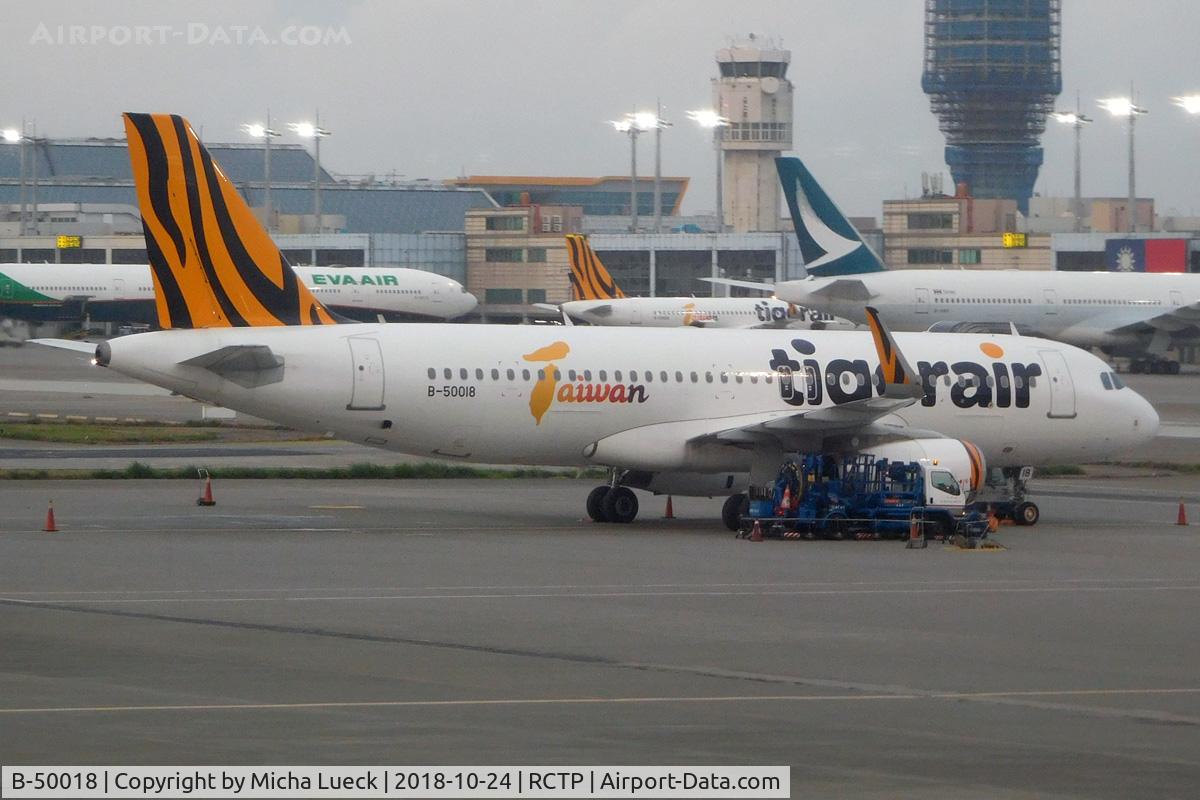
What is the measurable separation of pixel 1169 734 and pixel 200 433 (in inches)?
1567

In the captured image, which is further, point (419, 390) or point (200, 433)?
point (200, 433)

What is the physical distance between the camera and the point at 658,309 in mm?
96750

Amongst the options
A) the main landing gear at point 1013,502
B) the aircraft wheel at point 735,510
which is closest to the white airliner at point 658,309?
the main landing gear at point 1013,502

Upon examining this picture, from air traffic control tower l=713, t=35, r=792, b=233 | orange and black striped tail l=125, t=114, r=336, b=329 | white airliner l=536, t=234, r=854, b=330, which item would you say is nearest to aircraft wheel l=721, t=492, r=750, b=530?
orange and black striped tail l=125, t=114, r=336, b=329

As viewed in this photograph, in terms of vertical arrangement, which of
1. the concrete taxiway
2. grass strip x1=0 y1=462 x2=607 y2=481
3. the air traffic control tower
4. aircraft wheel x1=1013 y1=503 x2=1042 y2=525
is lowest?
the concrete taxiway

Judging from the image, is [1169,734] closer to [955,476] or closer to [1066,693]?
[1066,693]

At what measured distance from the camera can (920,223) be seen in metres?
134

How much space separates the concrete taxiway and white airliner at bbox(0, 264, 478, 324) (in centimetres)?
6782

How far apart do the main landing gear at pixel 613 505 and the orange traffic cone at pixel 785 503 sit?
9.52 feet

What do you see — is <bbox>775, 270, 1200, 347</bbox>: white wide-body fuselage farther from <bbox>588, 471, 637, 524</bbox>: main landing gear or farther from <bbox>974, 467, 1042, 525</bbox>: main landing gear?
<bbox>588, 471, 637, 524</bbox>: main landing gear

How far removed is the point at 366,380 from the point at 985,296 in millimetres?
58933

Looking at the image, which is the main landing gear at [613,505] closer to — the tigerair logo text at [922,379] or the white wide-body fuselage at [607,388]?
the white wide-body fuselage at [607,388]

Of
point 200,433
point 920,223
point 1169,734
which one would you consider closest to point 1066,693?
point 1169,734

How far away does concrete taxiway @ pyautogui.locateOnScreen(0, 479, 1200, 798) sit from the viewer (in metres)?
12.6
